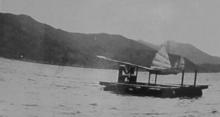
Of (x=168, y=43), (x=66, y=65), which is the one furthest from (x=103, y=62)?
(x=168, y=43)

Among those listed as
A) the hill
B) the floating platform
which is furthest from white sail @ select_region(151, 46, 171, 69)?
the floating platform

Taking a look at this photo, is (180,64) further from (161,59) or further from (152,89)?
(152,89)

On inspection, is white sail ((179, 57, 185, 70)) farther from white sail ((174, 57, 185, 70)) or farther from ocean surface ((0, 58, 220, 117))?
ocean surface ((0, 58, 220, 117))

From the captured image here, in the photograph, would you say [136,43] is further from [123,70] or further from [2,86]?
[2,86]

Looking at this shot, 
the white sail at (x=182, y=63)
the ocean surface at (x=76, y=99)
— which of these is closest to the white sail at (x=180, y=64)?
the white sail at (x=182, y=63)

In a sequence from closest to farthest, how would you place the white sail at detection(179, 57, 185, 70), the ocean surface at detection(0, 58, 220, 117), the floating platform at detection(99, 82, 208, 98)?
the ocean surface at detection(0, 58, 220, 117) < the white sail at detection(179, 57, 185, 70) < the floating platform at detection(99, 82, 208, 98)

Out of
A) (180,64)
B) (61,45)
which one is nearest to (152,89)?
(180,64)
